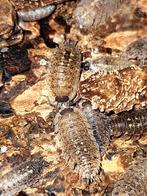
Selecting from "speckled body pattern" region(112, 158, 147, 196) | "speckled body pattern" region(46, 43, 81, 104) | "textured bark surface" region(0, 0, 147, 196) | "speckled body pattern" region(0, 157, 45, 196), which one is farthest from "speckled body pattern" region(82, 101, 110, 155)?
"speckled body pattern" region(0, 157, 45, 196)

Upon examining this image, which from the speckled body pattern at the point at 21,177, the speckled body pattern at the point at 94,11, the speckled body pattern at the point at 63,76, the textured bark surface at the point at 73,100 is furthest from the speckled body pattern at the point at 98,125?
the speckled body pattern at the point at 94,11

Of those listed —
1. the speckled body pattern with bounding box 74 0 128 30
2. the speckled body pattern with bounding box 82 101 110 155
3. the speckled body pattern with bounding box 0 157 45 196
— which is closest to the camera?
the speckled body pattern with bounding box 0 157 45 196

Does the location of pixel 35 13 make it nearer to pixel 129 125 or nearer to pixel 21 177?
pixel 129 125

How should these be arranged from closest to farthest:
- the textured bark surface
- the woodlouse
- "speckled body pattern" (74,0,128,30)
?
1. the textured bark surface
2. the woodlouse
3. "speckled body pattern" (74,0,128,30)

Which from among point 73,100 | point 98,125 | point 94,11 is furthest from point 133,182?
point 94,11

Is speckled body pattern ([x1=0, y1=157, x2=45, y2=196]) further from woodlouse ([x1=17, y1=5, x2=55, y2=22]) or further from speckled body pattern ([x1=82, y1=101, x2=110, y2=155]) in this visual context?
woodlouse ([x1=17, y1=5, x2=55, y2=22])

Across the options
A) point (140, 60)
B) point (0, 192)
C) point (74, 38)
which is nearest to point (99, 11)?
point (74, 38)

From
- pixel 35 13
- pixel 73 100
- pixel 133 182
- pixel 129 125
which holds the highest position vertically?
pixel 35 13
